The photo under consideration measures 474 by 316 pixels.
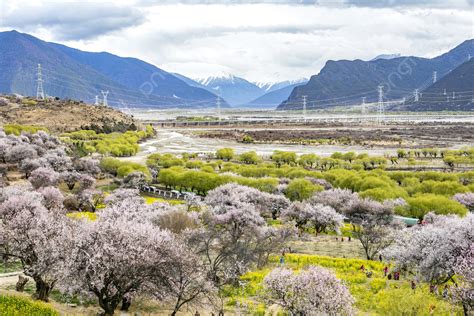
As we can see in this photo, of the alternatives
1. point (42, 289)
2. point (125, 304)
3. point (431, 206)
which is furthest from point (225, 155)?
point (42, 289)

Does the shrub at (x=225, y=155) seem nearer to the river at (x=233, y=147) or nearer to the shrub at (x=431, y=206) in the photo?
the river at (x=233, y=147)

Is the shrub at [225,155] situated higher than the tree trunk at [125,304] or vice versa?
the shrub at [225,155]

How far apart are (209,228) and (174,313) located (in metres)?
16.9

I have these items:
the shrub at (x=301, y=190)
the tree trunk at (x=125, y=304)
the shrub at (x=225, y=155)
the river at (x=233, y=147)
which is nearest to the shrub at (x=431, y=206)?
the shrub at (x=301, y=190)

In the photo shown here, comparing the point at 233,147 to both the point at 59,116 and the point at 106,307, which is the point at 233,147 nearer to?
the point at 59,116

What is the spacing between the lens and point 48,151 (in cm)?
8412

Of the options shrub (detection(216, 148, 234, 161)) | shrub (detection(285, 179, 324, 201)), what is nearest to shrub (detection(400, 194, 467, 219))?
shrub (detection(285, 179, 324, 201))

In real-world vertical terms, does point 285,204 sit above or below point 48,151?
below

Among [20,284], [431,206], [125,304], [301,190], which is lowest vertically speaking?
[125,304]

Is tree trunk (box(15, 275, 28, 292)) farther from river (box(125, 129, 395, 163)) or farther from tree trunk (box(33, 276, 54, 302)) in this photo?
river (box(125, 129, 395, 163))

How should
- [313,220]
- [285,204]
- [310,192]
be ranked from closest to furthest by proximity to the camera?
1. [313,220]
2. [285,204]
3. [310,192]

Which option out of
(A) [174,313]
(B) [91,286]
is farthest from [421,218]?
(B) [91,286]

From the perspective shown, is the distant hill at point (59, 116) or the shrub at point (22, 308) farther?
the distant hill at point (59, 116)

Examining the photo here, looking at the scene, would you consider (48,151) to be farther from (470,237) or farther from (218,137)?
(218,137)
